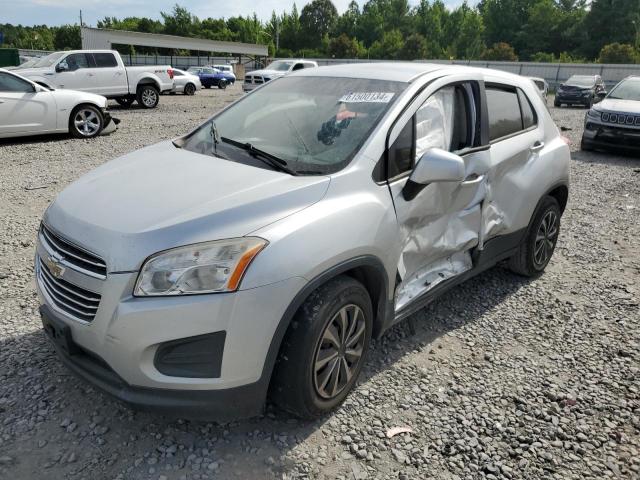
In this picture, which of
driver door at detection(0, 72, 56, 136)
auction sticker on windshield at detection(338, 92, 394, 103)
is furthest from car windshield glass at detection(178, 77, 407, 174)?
driver door at detection(0, 72, 56, 136)

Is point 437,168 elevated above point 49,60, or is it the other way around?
point 49,60

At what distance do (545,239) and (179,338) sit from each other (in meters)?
3.56

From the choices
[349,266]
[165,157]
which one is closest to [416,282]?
[349,266]

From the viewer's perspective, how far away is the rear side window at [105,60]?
15.2 metres

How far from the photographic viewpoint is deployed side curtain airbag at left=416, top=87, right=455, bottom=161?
312 centimetres

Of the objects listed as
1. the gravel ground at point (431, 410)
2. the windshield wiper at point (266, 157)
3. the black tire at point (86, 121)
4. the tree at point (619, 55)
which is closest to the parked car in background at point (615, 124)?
the gravel ground at point (431, 410)

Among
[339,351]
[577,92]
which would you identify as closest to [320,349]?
[339,351]

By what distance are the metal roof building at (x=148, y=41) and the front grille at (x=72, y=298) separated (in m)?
33.9

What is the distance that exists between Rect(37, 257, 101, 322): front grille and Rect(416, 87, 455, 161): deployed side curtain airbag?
1897 mm

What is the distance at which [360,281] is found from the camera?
2.75 meters

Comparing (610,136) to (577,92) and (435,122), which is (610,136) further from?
(577,92)

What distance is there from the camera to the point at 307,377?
242cm

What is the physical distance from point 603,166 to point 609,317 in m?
6.94

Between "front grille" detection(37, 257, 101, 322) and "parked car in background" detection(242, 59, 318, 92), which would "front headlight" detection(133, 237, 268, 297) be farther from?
"parked car in background" detection(242, 59, 318, 92)
